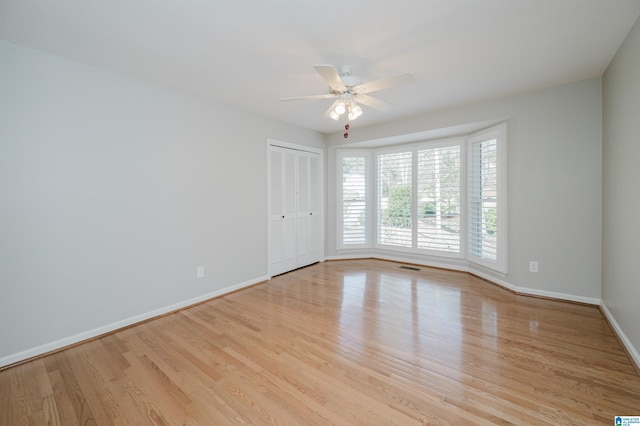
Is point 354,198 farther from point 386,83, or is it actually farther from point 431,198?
point 386,83

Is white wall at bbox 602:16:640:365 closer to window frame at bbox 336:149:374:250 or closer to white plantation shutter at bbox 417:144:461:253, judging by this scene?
white plantation shutter at bbox 417:144:461:253

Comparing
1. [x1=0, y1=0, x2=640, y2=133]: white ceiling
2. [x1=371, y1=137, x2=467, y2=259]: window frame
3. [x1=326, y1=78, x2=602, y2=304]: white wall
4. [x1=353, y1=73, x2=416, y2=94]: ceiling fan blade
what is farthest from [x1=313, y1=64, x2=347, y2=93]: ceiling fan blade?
[x1=371, y1=137, x2=467, y2=259]: window frame

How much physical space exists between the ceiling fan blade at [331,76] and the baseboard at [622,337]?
9.80 ft

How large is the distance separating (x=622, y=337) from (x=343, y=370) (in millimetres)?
2354

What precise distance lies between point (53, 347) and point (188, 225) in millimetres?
1503

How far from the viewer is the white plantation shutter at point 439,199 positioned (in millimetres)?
4371

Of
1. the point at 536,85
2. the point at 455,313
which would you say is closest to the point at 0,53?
the point at 455,313

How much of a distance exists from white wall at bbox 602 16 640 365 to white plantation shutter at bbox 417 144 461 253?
1.74 meters

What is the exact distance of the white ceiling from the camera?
1.78m

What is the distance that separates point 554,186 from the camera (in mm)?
3135

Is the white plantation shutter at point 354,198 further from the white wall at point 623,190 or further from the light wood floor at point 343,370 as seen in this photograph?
the white wall at point 623,190

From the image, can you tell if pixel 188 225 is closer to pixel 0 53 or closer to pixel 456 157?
pixel 0 53

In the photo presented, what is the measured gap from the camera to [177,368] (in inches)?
79.0

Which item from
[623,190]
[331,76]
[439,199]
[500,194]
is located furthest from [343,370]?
[439,199]
